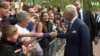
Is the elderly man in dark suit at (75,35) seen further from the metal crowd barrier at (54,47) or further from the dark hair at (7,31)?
the metal crowd barrier at (54,47)

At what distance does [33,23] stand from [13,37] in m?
2.63

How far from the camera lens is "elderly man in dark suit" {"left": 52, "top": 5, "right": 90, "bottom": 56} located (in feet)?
29.2

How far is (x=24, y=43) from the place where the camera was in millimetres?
8078

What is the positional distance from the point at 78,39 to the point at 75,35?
0.38ft

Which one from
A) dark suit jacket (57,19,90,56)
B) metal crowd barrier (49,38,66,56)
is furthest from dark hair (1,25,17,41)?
metal crowd barrier (49,38,66,56)

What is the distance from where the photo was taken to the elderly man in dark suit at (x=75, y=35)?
8891 mm

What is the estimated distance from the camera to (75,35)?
29.7 feet

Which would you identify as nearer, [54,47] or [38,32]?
[38,32]

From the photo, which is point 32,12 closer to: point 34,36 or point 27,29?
point 27,29

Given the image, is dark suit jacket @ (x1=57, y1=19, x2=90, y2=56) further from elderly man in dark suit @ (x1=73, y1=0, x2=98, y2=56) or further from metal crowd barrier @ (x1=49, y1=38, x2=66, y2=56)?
metal crowd barrier @ (x1=49, y1=38, x2=66, y2=56)

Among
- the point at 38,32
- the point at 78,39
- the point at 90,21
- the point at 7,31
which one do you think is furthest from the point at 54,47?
the point at 7,31

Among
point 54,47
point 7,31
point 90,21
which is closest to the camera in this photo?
point 7,31

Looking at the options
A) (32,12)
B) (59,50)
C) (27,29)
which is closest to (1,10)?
(27,29)

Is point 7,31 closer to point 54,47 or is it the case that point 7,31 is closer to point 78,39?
point 78,39
